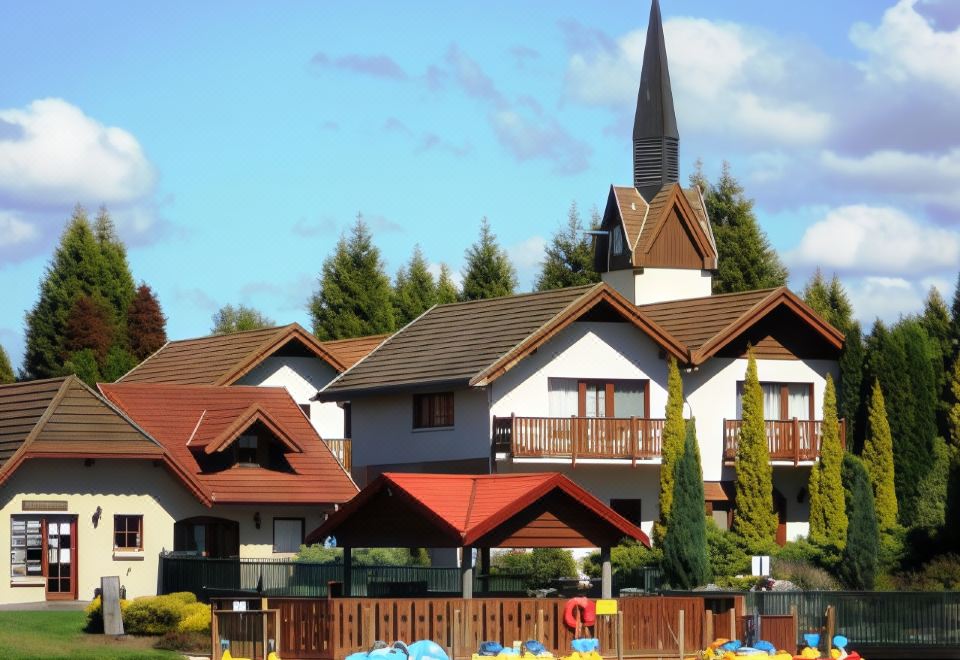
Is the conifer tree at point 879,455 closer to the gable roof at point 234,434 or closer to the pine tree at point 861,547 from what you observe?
the pine tree at point 861,547

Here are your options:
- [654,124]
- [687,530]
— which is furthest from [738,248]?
[687,530]

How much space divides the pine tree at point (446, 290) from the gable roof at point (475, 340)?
19825 millimetres

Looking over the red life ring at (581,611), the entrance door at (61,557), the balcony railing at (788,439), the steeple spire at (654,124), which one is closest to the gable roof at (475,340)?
the balcony railing at (788,439)

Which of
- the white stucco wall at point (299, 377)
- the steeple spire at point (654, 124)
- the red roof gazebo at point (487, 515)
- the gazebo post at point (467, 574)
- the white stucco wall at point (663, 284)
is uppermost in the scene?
the steeple spire at point (654, 124)

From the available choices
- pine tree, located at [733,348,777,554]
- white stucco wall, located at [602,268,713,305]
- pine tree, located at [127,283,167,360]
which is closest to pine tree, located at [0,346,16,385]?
pine tree, located at [127,283,167,360]

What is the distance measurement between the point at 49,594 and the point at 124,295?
119 feet

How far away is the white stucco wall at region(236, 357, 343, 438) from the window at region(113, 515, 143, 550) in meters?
11.8

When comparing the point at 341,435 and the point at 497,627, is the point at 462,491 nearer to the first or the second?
the point at 497,627

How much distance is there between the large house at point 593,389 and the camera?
51.2 meters

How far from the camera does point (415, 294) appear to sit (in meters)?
80.8

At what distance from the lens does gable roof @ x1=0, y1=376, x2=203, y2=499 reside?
145 ft

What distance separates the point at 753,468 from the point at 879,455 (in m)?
3.43

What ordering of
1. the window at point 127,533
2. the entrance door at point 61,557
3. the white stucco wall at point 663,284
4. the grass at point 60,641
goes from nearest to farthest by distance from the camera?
the grass at point 60,641 < the entrance door at point 61,557 < the window at point 127,533 < the white stucco wall at point 663,284

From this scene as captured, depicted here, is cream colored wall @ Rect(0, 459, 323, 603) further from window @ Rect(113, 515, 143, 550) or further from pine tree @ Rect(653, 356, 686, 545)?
pine tree @ Rect(653, 356, 686, 545)
